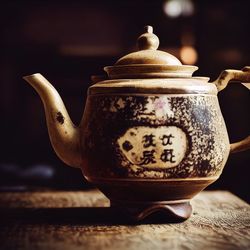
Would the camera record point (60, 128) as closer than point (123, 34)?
Yes

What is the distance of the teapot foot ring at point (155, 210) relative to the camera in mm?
1201

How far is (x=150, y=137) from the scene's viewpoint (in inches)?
44.9

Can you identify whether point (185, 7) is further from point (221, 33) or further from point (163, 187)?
point (163, 187)

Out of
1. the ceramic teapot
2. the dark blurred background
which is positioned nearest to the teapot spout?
the ceramic teapot

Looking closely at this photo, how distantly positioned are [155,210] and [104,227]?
0.12 meters

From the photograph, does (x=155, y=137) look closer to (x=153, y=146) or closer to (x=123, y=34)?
(x=153, y=146)

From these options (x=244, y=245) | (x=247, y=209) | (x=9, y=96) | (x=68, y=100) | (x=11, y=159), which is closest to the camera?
(x=244, y=245)

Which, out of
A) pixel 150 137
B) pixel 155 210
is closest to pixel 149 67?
pixel 150 137

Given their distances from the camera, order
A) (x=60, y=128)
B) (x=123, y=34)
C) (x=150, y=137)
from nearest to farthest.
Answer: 1. (x=150, y=137)
2. (x=60, y=128)
3. (x=123, y=34)

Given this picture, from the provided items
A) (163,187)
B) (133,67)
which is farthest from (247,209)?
(133,67)

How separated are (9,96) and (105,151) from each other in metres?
3.59

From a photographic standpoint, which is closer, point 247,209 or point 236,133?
point 247,209

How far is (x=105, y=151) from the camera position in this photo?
117 cm

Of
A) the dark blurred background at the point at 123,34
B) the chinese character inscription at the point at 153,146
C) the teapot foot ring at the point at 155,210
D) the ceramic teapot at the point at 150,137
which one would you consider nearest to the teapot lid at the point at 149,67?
the ceramic teapot at the point at 150,137
